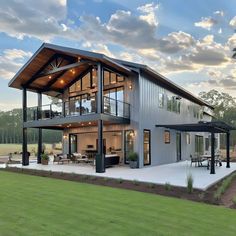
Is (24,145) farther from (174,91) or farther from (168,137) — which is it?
(174,91)

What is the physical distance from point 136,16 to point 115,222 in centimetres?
1460

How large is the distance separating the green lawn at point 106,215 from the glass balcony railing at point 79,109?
27.4ft

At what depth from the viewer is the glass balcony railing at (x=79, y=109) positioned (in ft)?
52.6

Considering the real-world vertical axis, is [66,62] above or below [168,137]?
above

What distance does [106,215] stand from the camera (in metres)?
5.71

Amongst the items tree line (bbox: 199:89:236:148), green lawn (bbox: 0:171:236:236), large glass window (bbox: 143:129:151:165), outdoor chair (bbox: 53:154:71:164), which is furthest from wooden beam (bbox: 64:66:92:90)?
tree line (bbox: 199:89:236:148)

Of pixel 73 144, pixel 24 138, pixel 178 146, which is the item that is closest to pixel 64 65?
pixel 24 138

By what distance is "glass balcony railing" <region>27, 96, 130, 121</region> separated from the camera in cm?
1605

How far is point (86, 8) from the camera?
16250 mm

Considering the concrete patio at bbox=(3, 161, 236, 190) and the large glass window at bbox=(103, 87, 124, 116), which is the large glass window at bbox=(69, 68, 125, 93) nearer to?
the large glass window at bbox=(103, 87, 124, 116)

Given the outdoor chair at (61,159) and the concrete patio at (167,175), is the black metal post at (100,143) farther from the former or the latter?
the outdoor chair at (61,159)

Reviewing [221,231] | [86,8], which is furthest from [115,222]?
[86,8]

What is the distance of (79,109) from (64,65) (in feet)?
12.0

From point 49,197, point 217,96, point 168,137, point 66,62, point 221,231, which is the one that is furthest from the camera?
point 217,96
